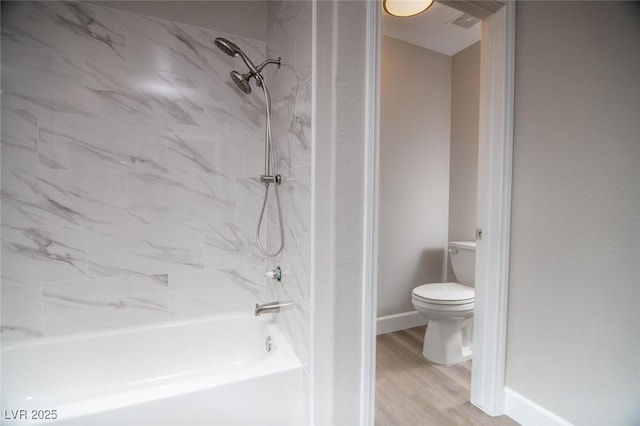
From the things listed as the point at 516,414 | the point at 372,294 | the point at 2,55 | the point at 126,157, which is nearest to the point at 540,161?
the point at 372,294

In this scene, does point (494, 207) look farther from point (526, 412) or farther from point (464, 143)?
point (464, 143)

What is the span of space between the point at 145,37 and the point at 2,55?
59 cm

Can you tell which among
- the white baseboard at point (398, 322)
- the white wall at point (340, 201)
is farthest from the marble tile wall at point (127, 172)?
the white baseboard at point (398, 322)

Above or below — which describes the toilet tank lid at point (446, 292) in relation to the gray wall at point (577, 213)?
below

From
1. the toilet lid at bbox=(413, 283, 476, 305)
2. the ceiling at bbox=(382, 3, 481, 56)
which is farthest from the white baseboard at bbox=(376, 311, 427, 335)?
the ceiling at bbox=(382, 3, 481, 56)

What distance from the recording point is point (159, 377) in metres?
1.54

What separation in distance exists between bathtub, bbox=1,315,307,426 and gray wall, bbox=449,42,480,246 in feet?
6.06

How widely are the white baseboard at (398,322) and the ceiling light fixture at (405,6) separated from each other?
2209 millimetres

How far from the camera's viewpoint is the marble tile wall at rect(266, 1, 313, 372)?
1.10 metres

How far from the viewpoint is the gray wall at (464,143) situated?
2408mm

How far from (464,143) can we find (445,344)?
1620 millimetres

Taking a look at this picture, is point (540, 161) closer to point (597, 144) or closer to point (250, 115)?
point (597, 144)

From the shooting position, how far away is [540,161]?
51.2 inches

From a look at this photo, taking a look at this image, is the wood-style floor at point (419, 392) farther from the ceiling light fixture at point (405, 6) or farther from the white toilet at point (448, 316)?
the ceiling light fixture at point (405, 6)
